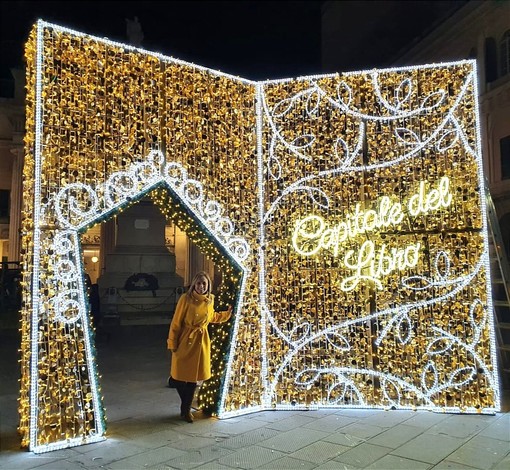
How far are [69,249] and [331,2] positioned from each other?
3038 centimetres

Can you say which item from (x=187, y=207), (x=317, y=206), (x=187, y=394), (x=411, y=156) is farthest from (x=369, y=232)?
(x=187, y=394)

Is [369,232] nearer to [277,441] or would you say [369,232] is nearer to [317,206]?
[317,206]

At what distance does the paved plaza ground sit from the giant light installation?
48 cm

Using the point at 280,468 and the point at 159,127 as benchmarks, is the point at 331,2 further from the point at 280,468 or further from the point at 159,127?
the point at 280,468

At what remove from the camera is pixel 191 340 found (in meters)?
6.23

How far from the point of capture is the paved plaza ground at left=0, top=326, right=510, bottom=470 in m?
4.71

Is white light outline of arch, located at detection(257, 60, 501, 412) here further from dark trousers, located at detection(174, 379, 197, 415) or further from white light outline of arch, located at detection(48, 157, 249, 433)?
dark trousers, located at detection(174, 379, 197, 415)

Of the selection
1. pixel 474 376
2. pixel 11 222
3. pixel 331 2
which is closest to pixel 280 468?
pixel 474 376

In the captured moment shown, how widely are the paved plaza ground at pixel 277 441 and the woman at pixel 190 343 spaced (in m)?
0.43

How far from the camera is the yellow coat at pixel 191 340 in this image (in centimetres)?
619

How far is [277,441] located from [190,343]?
1599 mm

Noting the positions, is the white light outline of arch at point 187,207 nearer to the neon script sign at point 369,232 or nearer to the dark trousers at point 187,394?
the dark trousers at point 187,394

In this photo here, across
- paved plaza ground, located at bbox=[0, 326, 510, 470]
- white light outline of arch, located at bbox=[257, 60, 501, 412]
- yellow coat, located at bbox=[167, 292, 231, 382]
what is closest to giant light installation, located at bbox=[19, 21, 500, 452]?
white light outline of arch, located at bbox=[257, 60, 501, 412]

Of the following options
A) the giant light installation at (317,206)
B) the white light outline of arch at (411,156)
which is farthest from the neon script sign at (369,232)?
the white light outline of arch at (411,156)
